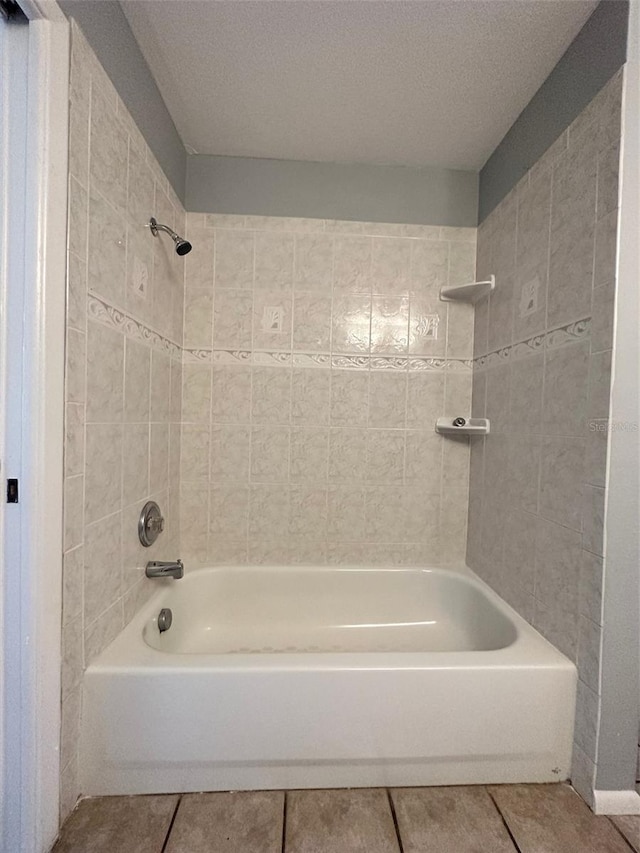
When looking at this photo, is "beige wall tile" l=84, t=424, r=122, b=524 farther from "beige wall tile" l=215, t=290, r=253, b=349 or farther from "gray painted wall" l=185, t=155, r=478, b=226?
"gray painted wall" l=185, t=155, r=478, b=226

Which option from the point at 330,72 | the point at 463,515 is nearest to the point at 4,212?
the point at 330,72

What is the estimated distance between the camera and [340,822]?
36.3 inches

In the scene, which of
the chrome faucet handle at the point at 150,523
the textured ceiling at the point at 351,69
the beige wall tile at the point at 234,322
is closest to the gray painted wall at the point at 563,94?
the textured ceiling at the point at 351,69

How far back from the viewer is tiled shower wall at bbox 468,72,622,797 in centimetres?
97

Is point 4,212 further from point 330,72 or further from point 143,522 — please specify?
point 330,72

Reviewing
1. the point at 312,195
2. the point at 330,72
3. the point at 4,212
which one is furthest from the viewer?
the point at 312,195

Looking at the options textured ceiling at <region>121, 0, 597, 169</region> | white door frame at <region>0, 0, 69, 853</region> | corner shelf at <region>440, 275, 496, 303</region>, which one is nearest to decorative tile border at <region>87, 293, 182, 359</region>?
white door frame at <region>0, 0, 69, 853</region>

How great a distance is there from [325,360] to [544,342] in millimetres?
853

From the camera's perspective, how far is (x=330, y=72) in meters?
1.21

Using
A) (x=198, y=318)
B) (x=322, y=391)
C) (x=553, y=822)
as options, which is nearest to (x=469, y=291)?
(x=322, y=391)

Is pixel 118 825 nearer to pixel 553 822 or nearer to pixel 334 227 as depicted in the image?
pixel 553 822

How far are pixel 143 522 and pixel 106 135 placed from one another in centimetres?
114

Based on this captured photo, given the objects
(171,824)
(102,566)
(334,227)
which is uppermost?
(334,227)

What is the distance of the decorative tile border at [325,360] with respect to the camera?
168 centimetres
